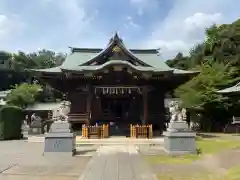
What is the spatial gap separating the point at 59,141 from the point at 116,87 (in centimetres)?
1076

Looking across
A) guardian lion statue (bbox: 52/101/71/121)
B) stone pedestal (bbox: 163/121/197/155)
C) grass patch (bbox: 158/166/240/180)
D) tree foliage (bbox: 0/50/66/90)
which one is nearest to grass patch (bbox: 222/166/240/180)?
grass patch (bbox: 158/166/240/180)

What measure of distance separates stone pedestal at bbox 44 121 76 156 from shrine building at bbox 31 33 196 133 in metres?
9.54

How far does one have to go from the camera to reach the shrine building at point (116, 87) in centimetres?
2395

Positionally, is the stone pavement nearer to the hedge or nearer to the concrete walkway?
the concrete walkway

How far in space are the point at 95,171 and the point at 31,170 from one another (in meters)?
2.21

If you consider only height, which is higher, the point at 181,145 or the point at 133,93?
the point at 133,93

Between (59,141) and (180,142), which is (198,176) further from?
(59,141)

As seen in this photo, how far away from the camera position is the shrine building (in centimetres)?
2395

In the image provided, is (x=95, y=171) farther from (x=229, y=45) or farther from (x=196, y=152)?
(x=229, y=45)

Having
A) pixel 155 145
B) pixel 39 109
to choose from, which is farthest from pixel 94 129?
pixel 39 109

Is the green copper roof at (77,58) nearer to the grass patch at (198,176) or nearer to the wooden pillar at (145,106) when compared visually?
the wooden pillar at (145,106)

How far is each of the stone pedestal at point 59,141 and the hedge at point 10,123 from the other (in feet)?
37.8


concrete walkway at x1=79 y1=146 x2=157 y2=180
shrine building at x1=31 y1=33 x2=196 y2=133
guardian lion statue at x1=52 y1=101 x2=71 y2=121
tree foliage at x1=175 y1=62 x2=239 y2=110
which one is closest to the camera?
concrete walkway at x1=79 y1=146 x2=157 y2=180

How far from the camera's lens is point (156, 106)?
85.1 feet
